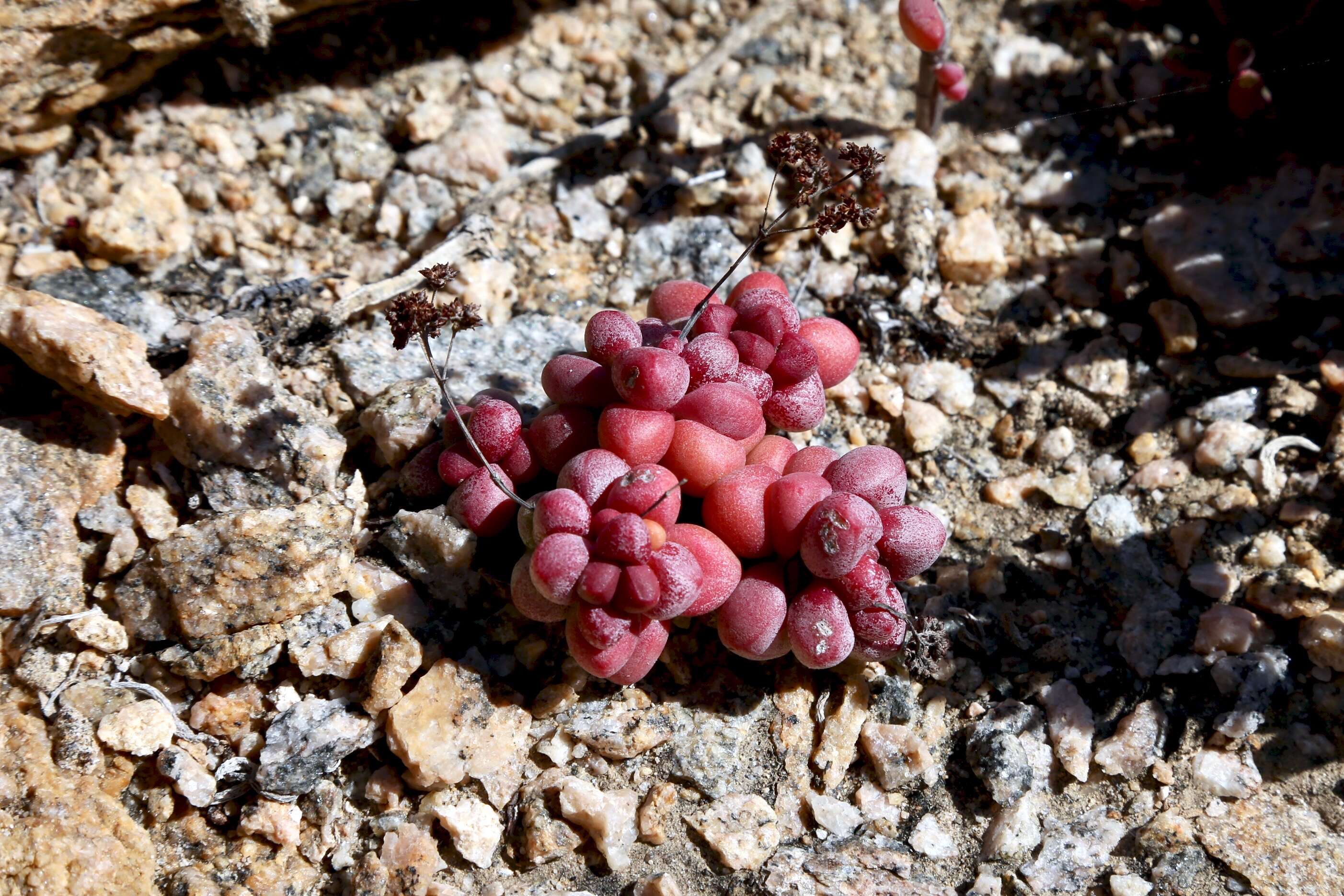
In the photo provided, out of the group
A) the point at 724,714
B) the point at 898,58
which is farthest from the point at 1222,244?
the point at 724,714

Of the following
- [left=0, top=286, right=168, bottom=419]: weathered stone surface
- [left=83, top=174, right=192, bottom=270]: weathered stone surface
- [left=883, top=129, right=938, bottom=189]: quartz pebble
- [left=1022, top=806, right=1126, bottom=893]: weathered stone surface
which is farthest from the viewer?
[left=883, top=129, right=938, bottom=189]: quartz pebble

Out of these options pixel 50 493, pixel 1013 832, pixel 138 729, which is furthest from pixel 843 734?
pixel 50 493

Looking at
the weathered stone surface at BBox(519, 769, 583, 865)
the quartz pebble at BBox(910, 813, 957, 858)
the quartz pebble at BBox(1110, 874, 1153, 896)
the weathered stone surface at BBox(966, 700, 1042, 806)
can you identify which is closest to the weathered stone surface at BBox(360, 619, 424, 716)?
the weathered stone surface at BBox(519, 769, 583, 865)

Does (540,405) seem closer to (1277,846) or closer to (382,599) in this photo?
(382,599)

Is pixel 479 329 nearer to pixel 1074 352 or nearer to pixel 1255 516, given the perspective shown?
pixel 1074 352

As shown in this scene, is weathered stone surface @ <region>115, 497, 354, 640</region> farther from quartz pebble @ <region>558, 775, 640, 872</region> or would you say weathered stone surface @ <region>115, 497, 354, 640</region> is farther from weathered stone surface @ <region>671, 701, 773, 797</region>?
weathered stone surface @ <region>671, 701, 773, 797</region>

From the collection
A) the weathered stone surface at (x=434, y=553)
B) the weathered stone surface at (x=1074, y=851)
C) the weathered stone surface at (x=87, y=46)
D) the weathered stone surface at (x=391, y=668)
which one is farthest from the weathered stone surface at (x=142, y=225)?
the weathered stone surface at (x=1074, y=851)
